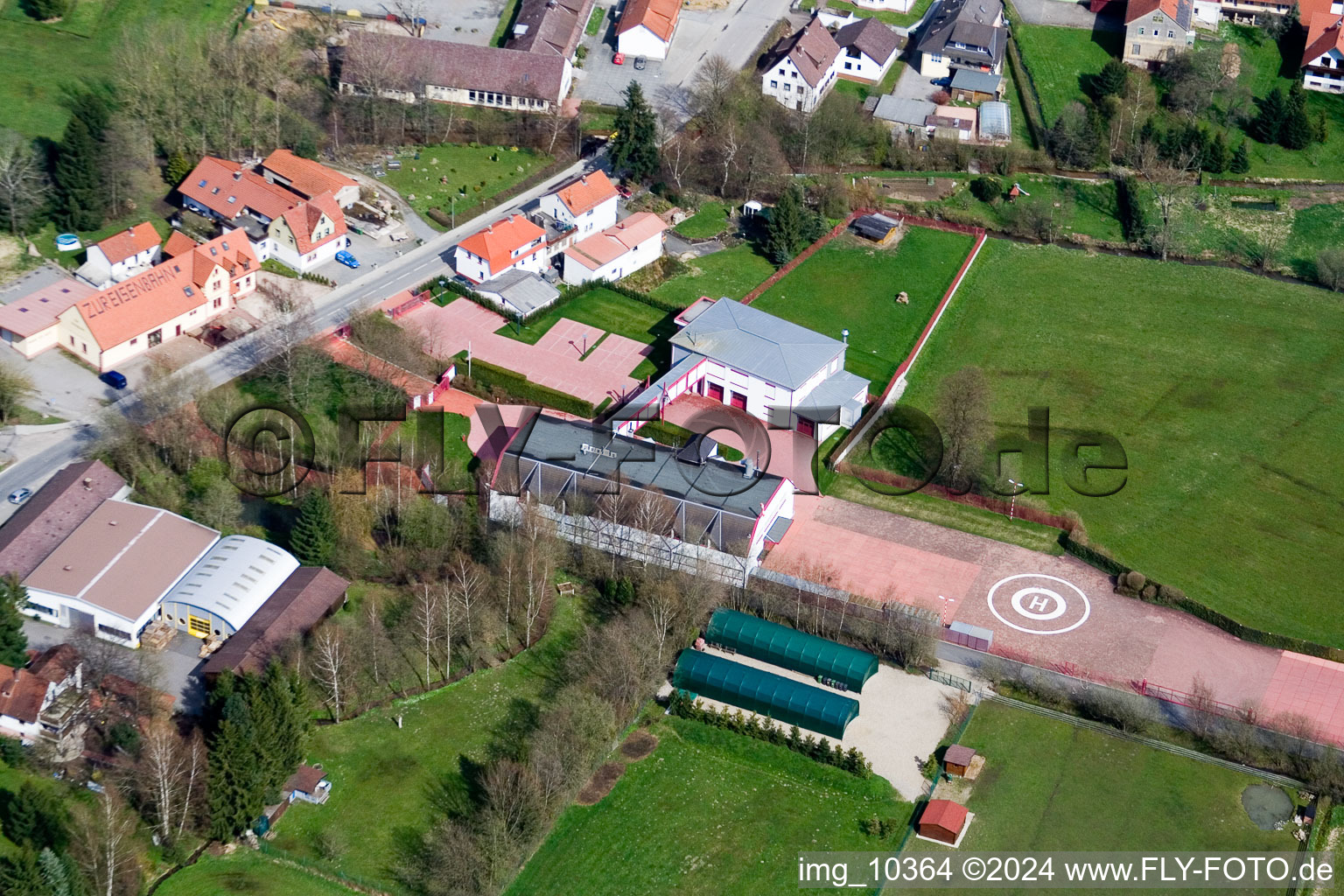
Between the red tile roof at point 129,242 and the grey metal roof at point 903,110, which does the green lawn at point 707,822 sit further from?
the grey metal roof at point 903,110

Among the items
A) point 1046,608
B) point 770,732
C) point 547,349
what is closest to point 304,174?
point 547,349

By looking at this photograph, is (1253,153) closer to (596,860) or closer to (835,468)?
(835,468)

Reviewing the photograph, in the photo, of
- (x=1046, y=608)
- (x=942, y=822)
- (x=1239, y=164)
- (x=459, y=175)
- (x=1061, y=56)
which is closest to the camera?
(x=942, y=822)

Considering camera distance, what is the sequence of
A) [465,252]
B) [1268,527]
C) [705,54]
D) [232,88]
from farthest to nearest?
[705,54] < [232,88] < [465,252] < [1268,527]

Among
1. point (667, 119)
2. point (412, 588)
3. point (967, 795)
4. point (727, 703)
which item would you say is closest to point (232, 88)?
point (667, 119)

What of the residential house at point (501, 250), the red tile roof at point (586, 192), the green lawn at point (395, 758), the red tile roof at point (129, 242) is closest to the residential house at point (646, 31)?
the red tile roof at point (586, 192)

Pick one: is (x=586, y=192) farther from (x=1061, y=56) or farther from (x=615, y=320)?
(x=1061, y=56)
